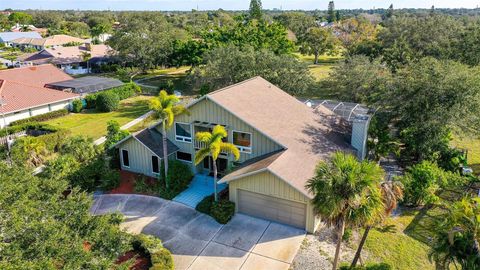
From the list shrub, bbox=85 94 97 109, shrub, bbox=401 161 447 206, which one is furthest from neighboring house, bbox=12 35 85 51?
shrub, bbox=401 161 447 206

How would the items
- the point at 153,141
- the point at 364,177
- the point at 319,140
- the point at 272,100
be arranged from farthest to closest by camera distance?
1. the point at 272,100
2. the point at 153,141
3. the point at 319,140
4. the point at 364,177

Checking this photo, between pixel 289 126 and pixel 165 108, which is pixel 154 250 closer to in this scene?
pixel 165 108

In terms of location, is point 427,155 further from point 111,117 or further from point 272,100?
point 111,117

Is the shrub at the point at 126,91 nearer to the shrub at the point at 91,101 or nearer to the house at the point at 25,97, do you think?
the shrub at the point at 91,101

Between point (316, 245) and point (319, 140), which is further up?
point (319, 140)

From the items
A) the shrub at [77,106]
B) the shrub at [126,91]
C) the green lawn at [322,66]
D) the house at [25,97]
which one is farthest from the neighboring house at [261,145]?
the green lawn at [322,66]

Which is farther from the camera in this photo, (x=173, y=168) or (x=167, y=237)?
(x=173, y=168)


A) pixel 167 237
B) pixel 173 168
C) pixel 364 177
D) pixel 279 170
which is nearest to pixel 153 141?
pixel 173 168
